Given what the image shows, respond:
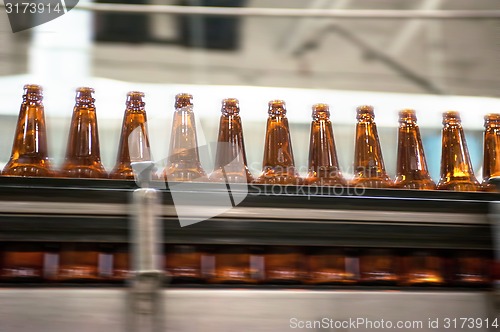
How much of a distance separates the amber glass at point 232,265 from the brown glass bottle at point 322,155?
273mm

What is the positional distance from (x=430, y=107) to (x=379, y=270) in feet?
2.98

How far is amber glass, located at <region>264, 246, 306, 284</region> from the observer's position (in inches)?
45.7

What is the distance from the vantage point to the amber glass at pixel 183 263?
44.1 inches

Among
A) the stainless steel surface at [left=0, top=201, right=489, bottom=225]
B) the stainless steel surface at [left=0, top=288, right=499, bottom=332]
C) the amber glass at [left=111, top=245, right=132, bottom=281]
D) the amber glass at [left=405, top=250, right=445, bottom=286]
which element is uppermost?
the stainless steel surface at [left=0, top=201, right=489, bottom=225]

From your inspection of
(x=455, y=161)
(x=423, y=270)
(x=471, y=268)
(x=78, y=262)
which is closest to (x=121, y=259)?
(x=78, y=262)

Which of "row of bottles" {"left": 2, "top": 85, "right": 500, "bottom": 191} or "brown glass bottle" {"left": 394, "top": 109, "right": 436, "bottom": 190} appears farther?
"brown glass bottle" {"left": 394, "top": 109, "right": 436, "bottom": 190}

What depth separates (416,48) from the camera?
2.00m

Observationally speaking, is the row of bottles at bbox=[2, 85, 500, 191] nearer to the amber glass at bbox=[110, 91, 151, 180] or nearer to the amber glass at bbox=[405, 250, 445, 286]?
the amber glass at bbox=[110, 91, 151, 180]

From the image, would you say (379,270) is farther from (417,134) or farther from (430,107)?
(430,107)

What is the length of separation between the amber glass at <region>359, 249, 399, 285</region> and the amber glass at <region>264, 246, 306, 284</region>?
0.12m

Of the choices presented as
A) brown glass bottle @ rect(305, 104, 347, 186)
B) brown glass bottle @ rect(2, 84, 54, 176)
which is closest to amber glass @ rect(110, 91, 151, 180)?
brown glass bottle @ rect(2, 84, 54, 176)

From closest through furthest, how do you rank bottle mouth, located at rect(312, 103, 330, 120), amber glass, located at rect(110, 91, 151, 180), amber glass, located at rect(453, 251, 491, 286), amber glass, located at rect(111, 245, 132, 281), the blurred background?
amber glass, located at rect(111, 245, 132, 281) < amber glass, located at rect(453, 251, 491, 286) < amber glass, located at rect(110, 91, 151, 180) < bottle mouth, located at rect(312, 103, 330, 120) < the blurred background

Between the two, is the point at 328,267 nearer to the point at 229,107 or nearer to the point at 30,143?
the point at 229,107

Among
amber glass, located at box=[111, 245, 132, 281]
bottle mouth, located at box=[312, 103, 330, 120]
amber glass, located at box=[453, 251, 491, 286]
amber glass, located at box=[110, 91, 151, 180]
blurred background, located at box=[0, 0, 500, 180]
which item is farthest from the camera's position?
blurred background, located at box=[0, 0, 500, 180]
